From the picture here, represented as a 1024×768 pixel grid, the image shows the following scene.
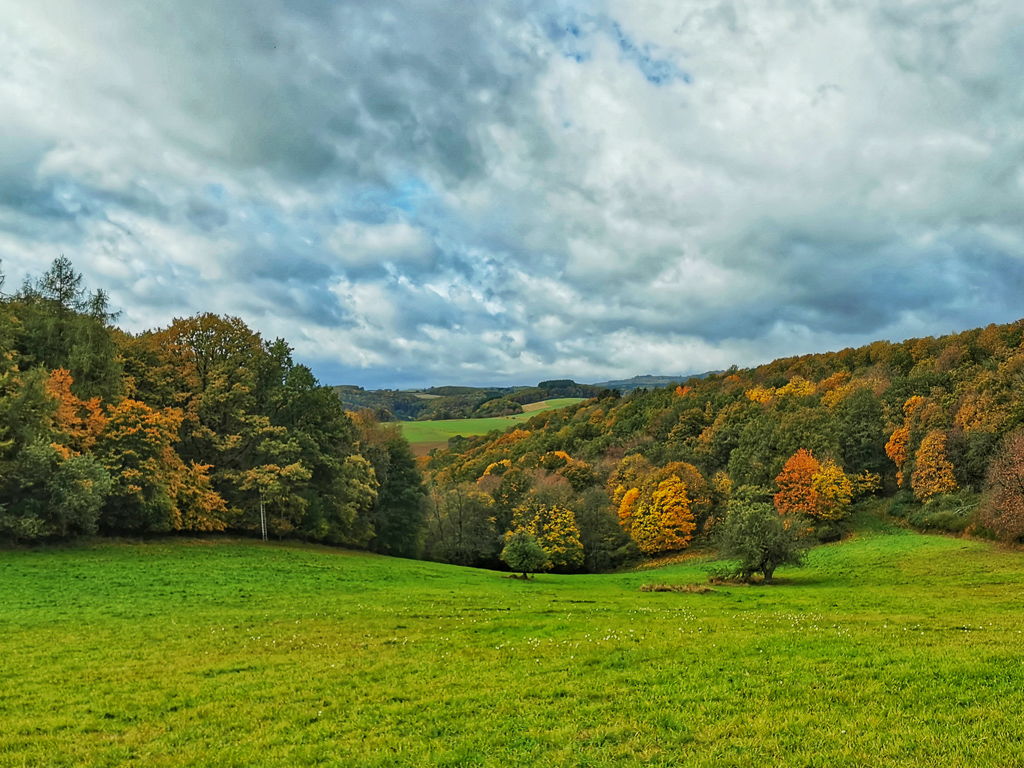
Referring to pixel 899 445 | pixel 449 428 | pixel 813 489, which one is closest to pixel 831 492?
pixel 813 489

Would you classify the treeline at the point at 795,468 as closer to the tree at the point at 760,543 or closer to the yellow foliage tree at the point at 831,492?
the yellow foliage tree at the point at 831,492

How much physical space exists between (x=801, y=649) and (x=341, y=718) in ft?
32.9

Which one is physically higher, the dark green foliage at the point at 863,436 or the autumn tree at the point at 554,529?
the dark green foliage at the point at 863,436

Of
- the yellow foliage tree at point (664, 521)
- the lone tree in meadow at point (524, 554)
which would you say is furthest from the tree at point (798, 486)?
the lone tree in meadow at point (524, 554)

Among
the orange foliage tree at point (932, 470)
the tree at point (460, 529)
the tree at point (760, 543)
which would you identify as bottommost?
the tree at point (460, 529)

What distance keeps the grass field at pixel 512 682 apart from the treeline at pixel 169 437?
1496cm

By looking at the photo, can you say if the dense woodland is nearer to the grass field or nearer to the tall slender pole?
the tall slender pole

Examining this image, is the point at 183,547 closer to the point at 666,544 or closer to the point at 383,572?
the point at 383,572

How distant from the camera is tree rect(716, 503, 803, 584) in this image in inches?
1428

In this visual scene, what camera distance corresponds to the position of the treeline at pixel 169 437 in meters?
38.0

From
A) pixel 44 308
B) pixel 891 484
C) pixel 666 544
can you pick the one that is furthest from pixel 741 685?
pixel 891 484

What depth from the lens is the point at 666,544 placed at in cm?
6956

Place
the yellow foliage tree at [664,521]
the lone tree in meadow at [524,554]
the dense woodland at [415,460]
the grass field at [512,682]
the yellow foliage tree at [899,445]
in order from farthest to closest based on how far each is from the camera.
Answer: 1. the yellow foliage tree at [664,521]
2. the yellow foliage tree at [899,445]
3. the lone tree in meadow at [524,554]
4. the dense woodland at [415,460]
5. the grass field at [512,682]

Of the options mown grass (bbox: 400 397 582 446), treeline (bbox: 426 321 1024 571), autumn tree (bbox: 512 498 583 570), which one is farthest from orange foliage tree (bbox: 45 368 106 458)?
mown grass (bbox: 400 397 582 446)
